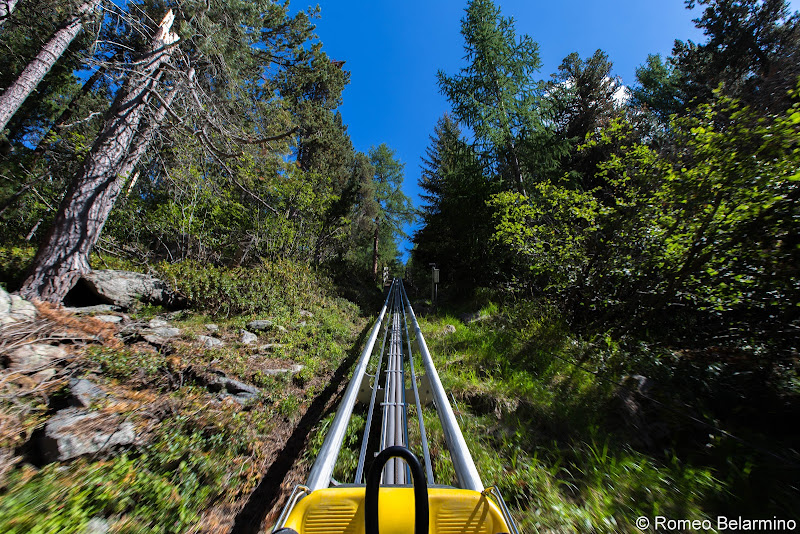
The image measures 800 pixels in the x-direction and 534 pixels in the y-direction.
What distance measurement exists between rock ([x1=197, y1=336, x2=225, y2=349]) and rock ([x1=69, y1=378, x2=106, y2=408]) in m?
1.39

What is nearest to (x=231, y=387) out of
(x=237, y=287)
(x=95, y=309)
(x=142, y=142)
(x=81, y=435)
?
(x=81, y=435)

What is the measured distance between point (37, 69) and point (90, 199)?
99.4 inches

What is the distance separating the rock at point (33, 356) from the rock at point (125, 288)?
6.81 feet

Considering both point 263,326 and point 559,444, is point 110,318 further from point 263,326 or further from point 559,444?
point 559,444

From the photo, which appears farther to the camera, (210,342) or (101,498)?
(210,342)

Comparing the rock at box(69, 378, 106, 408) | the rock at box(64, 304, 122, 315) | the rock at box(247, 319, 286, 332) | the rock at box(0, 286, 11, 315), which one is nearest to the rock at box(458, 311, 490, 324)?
the rock at box(247, 319, 286, 332)

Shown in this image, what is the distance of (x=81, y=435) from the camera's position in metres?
2.09

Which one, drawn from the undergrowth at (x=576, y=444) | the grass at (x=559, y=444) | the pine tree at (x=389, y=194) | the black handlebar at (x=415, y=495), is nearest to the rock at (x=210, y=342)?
the undergrowth at (x=576, y=444)

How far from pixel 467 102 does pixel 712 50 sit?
1601 cm

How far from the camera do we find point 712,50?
14.4m

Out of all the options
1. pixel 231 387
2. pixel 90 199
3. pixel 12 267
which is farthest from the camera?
pixel 12 267

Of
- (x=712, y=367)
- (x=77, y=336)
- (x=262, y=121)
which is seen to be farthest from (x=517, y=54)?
(x=77, y=336)

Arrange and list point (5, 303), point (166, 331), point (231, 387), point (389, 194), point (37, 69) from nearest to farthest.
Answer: point (5, 303) → point (231, 387) → point (166, 331) → point (37, 69) → point (389, 194)

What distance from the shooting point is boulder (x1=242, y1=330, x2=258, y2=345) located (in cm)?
460
